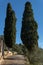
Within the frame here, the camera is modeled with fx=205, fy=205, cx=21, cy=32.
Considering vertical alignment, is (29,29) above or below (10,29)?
below

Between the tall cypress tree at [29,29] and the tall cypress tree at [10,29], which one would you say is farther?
the tall cypress tree at [10,29]

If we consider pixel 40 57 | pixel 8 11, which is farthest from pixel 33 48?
pixel 8 11

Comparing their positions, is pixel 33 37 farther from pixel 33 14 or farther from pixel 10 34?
pixel 10 34

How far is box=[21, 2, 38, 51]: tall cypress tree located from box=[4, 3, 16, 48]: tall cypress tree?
21.9ft

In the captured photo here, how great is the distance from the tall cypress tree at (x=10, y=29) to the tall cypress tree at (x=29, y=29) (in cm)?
666

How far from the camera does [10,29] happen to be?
110ft

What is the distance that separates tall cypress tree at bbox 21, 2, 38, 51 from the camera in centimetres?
2555

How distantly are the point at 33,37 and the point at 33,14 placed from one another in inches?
129

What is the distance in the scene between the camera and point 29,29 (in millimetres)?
26484

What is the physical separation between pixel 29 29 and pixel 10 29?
7713 millimetres

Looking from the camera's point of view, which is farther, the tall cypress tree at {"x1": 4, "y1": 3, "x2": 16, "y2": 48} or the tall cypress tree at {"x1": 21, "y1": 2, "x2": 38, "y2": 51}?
the tall cypress tree at {"x1": 4, "y1": 3, "x2": 16, "y2": 48}

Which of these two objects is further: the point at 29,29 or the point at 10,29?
the point at 10,29

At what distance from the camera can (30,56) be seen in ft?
81.0

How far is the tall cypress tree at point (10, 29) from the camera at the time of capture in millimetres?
32812
